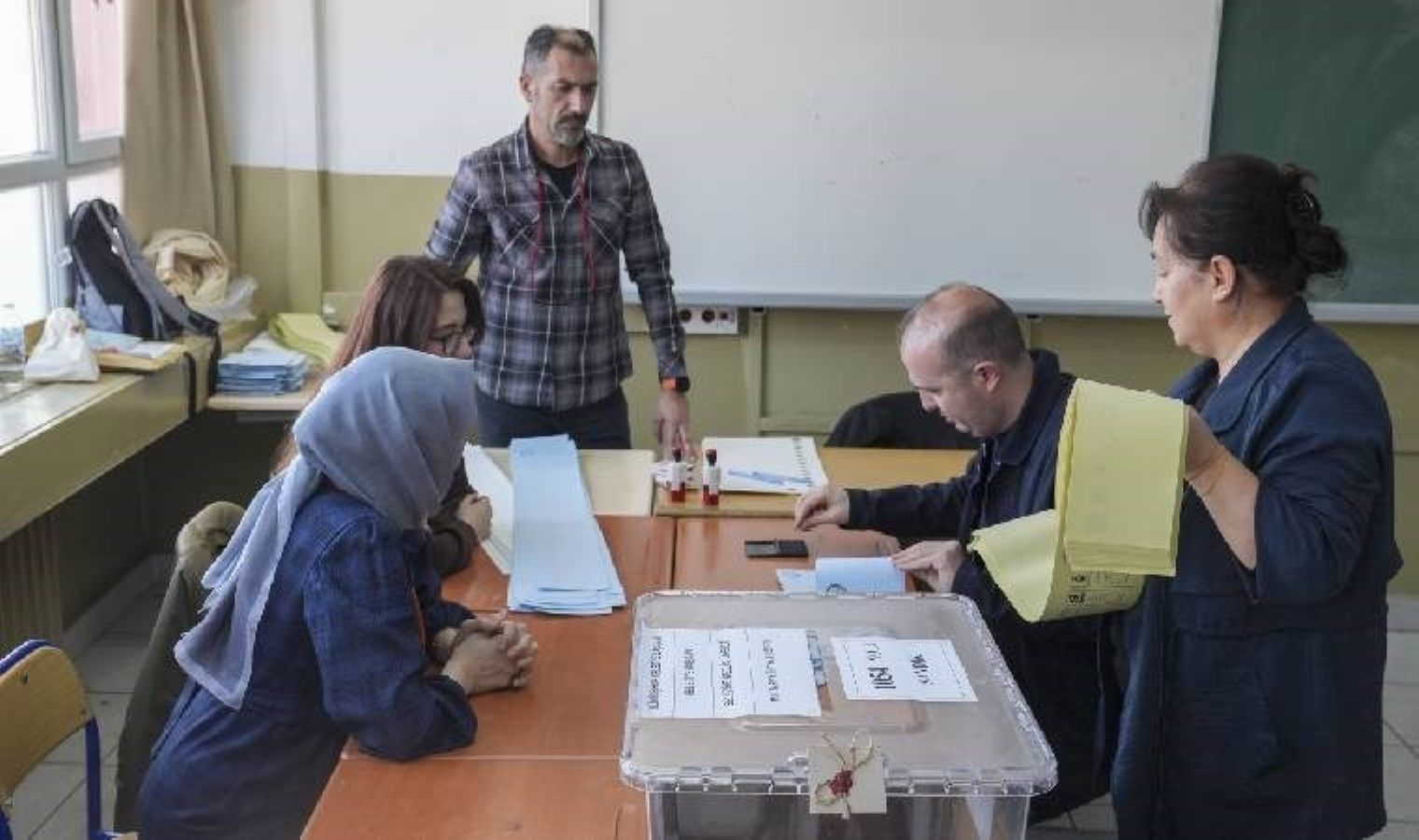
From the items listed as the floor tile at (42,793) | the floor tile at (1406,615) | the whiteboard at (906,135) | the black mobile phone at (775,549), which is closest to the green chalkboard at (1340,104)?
the whiteboard at (906,135)

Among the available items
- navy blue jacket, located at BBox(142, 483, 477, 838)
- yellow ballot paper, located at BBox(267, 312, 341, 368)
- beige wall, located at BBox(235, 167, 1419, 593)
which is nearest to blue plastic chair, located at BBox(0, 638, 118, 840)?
navy blue jacket, located at BBox(142, 483, 477, 838)

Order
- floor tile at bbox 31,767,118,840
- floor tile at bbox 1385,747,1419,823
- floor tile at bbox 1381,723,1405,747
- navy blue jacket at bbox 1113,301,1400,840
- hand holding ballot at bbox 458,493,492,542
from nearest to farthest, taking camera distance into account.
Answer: navy blue jacket at bbox 1113,301,1400,840 → hand holding ballot at bbox 458,493,492,542 → floor tile at bbox 31,767,118,840 → floor tile at bbox 1385,747,1419,823 → floor tile at bbox 1381,723,1405,747

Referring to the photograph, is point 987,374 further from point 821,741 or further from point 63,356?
point 63,356

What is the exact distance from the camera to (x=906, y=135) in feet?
13.6

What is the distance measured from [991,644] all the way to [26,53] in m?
3.26

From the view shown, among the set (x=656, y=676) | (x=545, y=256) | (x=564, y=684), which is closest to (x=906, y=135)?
(x=545, y=256)

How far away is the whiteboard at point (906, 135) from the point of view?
13.3ft

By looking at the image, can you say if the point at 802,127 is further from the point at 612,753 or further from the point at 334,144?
the point at 612,753

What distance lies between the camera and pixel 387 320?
234 centimetres

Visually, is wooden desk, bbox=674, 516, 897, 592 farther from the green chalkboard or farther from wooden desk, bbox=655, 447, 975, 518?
the green chalkboard

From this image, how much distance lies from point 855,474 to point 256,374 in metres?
1.90

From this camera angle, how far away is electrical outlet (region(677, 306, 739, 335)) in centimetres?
429

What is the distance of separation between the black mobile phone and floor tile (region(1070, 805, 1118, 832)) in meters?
1.04

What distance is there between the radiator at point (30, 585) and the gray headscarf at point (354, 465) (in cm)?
181
